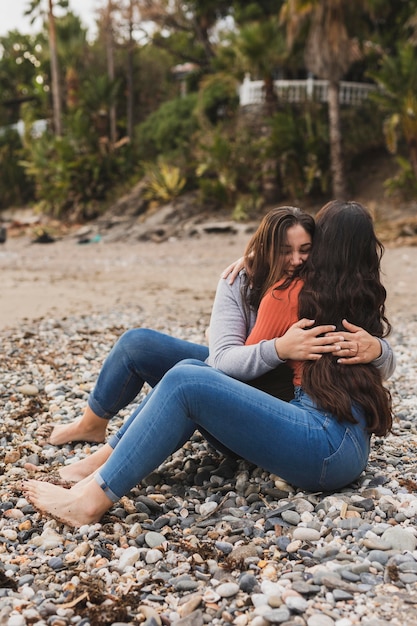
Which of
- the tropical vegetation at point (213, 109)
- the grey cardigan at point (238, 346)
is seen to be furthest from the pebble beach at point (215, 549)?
the tropical vegetation at point (213, 109)

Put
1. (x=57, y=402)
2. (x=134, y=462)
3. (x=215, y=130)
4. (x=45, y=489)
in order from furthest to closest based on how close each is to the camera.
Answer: (x=215, y=130)
(x=57, y=402)
(x=45, y=489)
(x=134, y=462)

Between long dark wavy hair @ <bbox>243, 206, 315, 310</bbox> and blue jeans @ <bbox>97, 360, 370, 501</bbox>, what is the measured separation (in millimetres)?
495

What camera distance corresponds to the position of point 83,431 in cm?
364

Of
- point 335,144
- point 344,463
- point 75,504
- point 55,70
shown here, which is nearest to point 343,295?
point 344,463

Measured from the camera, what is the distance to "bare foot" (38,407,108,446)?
140 inches

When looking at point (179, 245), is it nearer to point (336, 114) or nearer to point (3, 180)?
point (336, 114)

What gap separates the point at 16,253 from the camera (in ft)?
55.0

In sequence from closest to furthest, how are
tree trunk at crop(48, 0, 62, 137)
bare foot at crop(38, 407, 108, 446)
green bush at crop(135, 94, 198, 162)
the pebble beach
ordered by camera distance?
Result: 1. the pebble beach
2. bare foot at crop(38, 407, 108, 446)
3. green bush at crop(135, 94, 198, 162)
4. tree trunk at crop(48, 0, 62, 137)

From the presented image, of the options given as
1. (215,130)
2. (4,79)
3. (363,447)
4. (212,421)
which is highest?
(4,79)

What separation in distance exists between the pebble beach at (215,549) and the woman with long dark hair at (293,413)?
0.50 ft

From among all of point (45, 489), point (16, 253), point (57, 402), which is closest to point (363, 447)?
point (45, 489)

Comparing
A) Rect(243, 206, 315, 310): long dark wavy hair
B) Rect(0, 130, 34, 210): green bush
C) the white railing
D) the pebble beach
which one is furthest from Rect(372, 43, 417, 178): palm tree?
Rect(0, 130, 34, 210): green bush

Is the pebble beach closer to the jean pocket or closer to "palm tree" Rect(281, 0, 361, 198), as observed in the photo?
the jean pocket

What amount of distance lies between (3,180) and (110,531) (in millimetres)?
26552
